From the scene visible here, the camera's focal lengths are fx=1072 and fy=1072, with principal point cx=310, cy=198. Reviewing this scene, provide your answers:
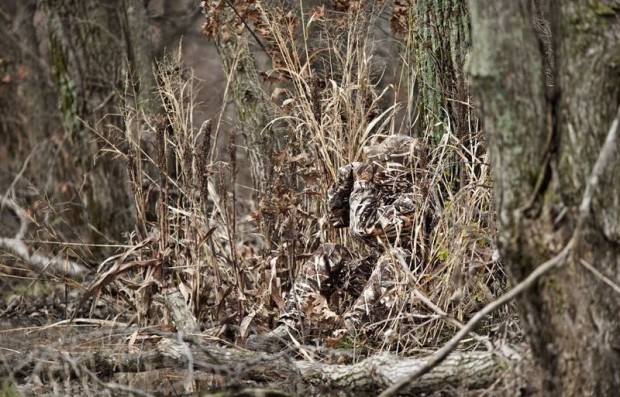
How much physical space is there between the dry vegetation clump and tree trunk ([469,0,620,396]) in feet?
5.28

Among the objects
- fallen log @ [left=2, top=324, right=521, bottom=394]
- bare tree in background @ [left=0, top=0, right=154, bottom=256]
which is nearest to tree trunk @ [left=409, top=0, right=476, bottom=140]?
fallen log @ [left=2, top=324, right=521, bottom=394]

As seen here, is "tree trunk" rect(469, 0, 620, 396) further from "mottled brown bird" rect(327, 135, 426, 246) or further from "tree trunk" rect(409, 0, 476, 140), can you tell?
"tree trunk" rect(409, 0, 476, 140)

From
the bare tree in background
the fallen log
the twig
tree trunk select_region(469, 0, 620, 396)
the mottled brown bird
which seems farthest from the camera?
the bare tree in background

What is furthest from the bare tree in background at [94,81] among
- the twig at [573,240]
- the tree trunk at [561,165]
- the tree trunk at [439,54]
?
the tree trunk at [561,165]

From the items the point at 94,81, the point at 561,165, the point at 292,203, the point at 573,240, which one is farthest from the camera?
the point at 94,81

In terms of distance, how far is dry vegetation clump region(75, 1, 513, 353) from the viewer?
19.0ft

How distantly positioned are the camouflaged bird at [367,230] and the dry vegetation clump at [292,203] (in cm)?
9

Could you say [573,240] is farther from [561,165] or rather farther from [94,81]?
[94,81]

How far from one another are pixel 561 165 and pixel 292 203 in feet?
8.66

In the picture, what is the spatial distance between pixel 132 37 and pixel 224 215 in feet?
15.3

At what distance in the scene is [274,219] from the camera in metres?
6.46

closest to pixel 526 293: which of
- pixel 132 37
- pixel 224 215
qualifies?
pixel 224 215

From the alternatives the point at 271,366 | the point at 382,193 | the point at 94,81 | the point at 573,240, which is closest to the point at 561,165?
the point at 573,240

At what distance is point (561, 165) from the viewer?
13.2 ft
